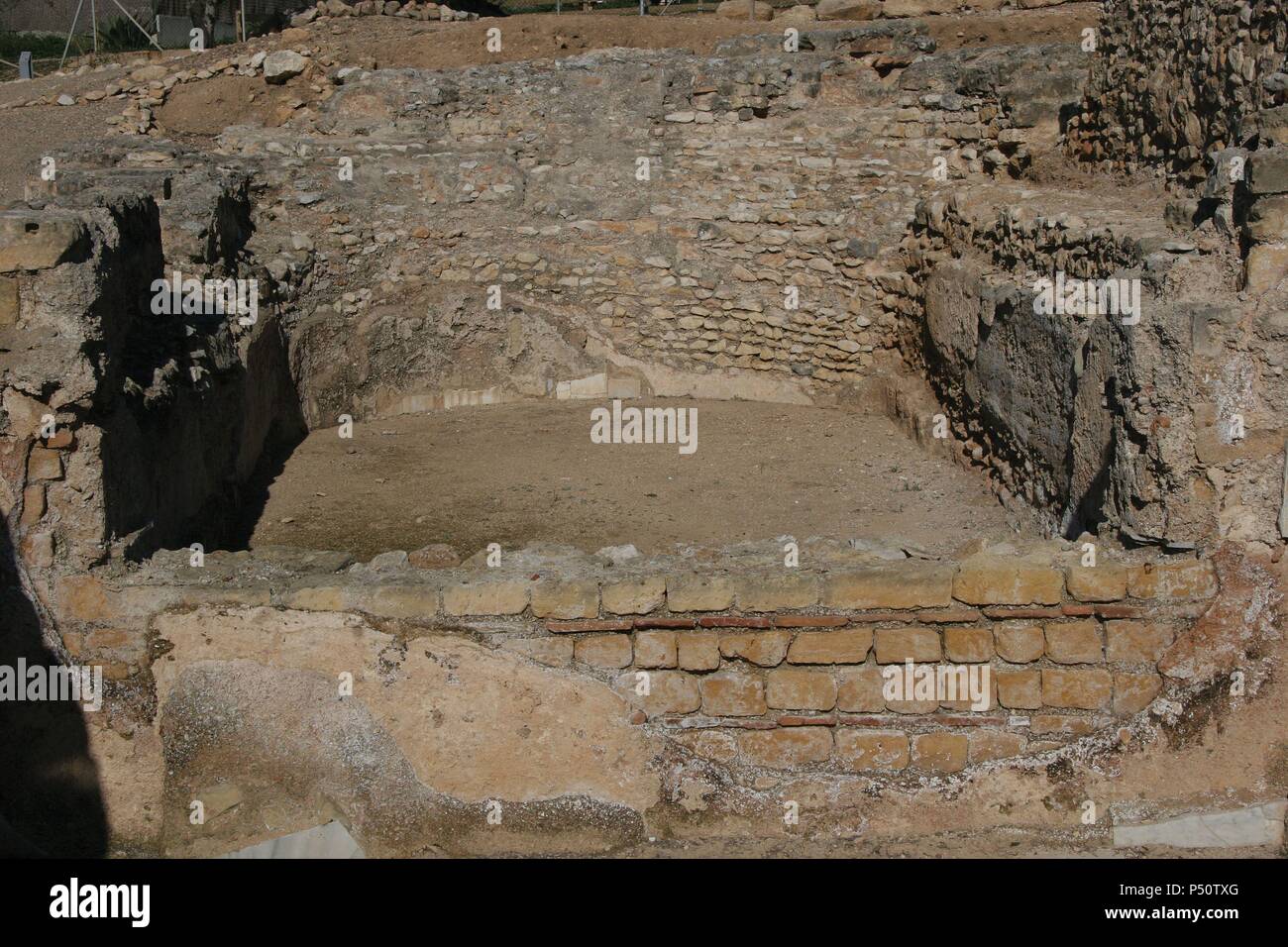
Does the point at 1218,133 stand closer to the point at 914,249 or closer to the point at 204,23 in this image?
the point at 914,249

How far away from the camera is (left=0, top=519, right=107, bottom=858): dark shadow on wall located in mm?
4344

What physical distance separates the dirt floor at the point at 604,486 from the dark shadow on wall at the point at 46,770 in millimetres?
2165

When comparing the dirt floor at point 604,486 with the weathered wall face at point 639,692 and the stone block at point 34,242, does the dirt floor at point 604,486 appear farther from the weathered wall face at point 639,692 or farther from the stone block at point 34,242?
the stone block at point 34,242

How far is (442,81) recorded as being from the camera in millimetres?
10352

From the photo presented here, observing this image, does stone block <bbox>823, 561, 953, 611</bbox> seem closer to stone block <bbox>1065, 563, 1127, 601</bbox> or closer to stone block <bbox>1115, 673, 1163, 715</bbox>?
stone block <bbox>1065, 563, 1127, 601</bbox>

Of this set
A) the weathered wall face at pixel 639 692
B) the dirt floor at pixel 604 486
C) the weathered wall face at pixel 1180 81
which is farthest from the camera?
the dirt floor at pixel 604 486

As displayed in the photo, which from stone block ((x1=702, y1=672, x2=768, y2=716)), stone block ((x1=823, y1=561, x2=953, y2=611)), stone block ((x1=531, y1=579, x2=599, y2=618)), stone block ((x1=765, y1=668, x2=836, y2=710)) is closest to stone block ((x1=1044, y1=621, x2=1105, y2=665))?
stone block ((x1=823, y1=561, x2=953, y2=611))

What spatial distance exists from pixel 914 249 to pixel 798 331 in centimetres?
105

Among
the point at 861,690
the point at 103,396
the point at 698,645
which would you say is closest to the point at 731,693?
the point at 698,645

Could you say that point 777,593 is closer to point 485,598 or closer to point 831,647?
point 831,647

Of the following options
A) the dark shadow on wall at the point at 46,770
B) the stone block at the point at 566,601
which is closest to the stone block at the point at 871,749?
the stone block at the point at 566,601

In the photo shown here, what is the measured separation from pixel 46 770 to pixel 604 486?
151 inches

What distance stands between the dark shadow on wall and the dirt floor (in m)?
2.16

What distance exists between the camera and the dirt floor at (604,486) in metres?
6.90
